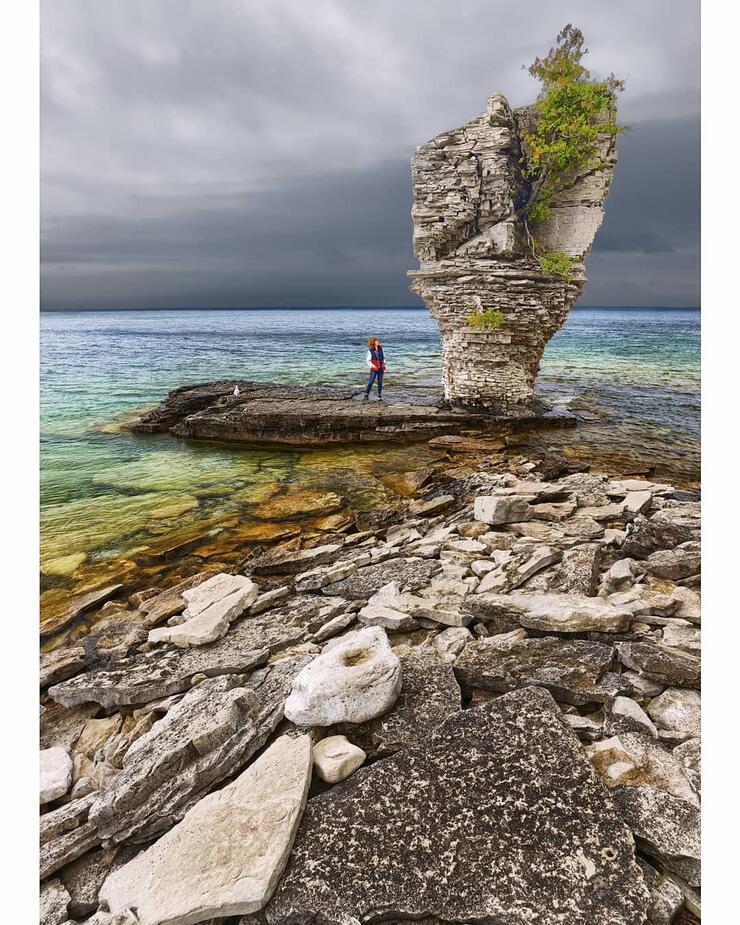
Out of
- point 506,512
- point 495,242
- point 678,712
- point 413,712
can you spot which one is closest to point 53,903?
point 413,712

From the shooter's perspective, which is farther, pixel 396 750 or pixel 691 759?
pixel 396 750

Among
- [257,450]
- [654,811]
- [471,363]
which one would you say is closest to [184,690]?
[654,811]

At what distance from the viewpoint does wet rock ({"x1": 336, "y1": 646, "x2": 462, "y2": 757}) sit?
244 cm

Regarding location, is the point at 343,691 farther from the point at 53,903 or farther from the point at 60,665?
the point at 60,665

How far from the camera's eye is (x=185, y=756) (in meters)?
2.48

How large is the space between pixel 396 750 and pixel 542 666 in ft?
3.35

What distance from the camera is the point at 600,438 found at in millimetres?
12500

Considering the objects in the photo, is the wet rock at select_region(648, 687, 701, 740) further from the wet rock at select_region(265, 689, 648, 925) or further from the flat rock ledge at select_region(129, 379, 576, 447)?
the flat rock ledge at select_region(129, 379, 576, 447)

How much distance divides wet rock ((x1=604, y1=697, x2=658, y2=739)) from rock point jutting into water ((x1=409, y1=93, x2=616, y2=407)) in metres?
11.6

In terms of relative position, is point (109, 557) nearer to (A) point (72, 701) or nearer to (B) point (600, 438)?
(A) point (72, 701)

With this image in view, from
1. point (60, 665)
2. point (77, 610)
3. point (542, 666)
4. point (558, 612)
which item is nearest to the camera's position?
point (542, 666)

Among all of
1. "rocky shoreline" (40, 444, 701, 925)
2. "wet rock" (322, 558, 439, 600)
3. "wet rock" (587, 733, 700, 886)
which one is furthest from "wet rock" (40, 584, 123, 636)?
"wet rock" (587, 733, 700, 886)

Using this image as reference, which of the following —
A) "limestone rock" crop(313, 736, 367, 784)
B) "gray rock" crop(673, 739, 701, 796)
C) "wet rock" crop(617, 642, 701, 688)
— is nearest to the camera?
"gray rock" crop(673, 739, 701, 796)

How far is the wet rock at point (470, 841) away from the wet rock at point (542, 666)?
17.6 inches
